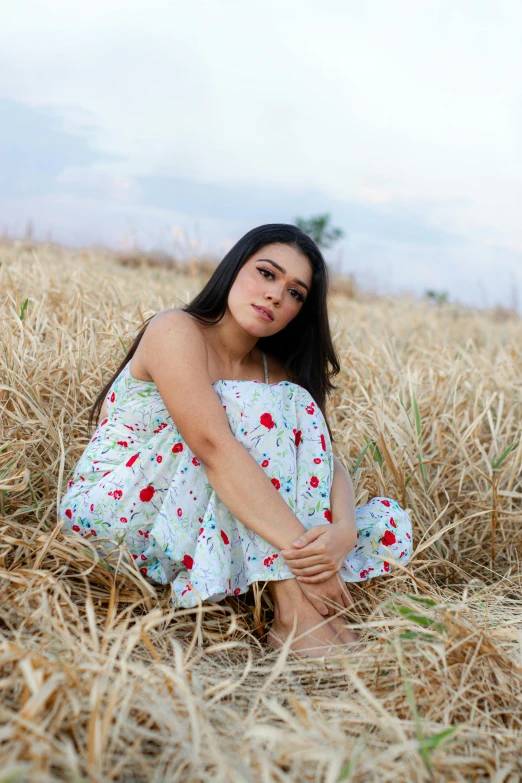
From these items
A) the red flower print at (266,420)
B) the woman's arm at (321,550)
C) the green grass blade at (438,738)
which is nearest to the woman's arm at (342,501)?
the woman's arm at (321,550)

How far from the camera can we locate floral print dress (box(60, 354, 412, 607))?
1760 mm

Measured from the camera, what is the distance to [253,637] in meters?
1.64

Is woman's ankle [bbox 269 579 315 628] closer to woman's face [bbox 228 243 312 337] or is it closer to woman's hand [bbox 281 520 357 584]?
woman's hand [bbox 281 520 357 584]

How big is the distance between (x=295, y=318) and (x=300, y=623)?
3.13ft

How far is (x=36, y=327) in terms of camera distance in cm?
279

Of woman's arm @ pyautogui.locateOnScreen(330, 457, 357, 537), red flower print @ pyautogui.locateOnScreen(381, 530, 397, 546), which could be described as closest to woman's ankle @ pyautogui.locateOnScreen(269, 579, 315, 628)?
woman's arm @ pyautogui.locateOnScreen(330, 457, 357, 537)

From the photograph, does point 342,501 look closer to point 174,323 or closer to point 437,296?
point 174,323

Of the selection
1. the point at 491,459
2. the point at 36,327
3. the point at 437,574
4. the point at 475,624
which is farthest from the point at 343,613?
the point at 36,327

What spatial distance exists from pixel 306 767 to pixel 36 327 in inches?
83.7

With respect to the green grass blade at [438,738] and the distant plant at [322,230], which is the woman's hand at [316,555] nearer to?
the green grass blade at [438,738]

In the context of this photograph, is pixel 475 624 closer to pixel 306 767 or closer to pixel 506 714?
pixel 506 714

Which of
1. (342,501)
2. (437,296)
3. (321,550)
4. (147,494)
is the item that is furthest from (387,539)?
(437,296)

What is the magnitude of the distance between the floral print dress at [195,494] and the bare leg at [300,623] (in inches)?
2.3

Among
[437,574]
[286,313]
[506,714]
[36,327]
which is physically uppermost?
[286,313]
